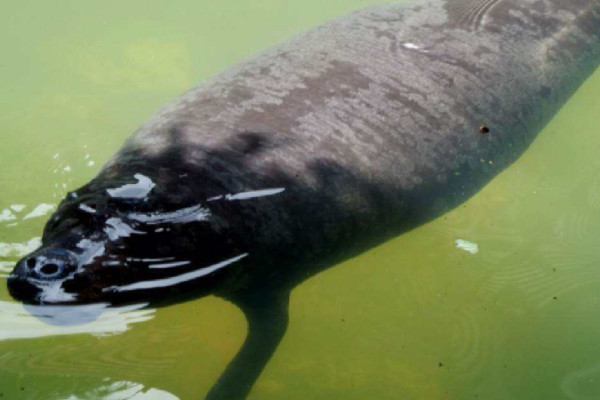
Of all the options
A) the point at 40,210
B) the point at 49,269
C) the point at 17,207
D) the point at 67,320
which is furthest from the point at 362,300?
the point at 17,207

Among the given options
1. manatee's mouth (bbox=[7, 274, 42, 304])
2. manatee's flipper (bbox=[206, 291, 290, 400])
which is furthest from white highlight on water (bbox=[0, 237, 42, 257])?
manatee's flipper (bbox=[206, 291, 290, 400])

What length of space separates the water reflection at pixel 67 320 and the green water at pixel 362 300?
0.01m

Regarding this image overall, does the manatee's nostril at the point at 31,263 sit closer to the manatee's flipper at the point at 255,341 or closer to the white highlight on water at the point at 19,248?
the white highlight on water at the point at 19,248

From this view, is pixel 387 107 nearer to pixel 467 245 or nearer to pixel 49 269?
pixel 467 245

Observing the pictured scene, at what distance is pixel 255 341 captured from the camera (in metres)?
4.21

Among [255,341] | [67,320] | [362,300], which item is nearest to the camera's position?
[67,320]

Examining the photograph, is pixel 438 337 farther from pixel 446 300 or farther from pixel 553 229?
pixel 553 229

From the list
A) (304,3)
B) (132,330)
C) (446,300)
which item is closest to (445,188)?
(446,300)

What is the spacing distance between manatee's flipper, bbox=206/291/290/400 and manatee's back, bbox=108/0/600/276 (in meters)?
0.43

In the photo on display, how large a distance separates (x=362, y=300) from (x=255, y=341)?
0.74 metres

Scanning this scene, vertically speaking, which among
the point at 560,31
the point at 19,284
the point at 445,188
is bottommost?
the point at 445,188

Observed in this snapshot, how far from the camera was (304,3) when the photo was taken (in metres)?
7.56

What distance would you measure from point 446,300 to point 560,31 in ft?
7.82

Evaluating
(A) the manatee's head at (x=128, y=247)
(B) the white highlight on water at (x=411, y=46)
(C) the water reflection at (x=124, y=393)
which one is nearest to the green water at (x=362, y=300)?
(C) the water reflection at (x=124, y=393)
